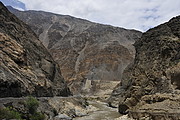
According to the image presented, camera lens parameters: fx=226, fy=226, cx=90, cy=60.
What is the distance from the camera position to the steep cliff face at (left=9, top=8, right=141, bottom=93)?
115250mm

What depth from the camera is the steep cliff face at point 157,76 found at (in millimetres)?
21953

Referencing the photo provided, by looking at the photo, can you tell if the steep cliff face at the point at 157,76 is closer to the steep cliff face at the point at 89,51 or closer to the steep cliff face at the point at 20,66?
the steep cliff face at the point at 20,66

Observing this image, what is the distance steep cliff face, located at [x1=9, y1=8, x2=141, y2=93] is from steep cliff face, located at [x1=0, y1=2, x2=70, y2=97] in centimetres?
5246

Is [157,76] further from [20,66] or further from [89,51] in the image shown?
[89,51]

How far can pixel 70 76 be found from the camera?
403 feet

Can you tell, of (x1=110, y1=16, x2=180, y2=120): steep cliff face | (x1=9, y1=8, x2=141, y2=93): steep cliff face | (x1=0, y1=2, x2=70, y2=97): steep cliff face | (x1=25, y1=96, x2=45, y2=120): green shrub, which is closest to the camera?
(x1=110, y1=16, x2=180, y2=120): steep cliff face

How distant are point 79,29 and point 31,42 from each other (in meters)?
131

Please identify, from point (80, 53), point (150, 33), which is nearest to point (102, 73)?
point (80, 53)

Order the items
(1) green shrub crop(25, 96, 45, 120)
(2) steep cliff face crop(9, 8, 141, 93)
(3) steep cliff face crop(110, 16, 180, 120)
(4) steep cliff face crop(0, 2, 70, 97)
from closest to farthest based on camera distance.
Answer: (3) steep cliff face crop(110, 16, 180, 120), (1) green shrub crop(25, 96, 45, 120), (4) steep cliff face crop(0, 2, 70, 97), (2) steep cliff face crop(9, 8, 141, 93)

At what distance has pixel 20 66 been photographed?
37.4 meters

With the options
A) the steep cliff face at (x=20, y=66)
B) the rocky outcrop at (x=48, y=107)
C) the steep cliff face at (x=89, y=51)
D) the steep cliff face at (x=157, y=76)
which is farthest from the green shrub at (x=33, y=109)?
the steep cliff face at (x=89, y=51)

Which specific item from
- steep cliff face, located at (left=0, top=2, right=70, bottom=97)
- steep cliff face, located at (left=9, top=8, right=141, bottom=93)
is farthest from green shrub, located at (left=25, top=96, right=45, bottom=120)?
steep cliff face, located at (left=9, top=8, right=141, bottom=93)

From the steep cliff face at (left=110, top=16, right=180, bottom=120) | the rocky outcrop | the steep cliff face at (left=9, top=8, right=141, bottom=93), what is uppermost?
the steep cliff face at (left=9, top=8, right=141, bottom=93)

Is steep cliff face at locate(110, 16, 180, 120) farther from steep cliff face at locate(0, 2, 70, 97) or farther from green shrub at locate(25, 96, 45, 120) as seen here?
steep cliff face at locate(0, 2, 70, 97)
